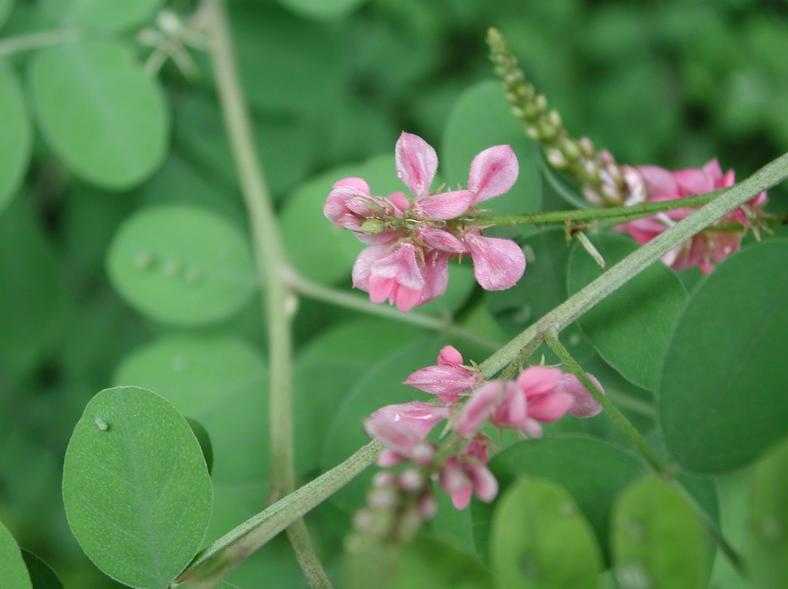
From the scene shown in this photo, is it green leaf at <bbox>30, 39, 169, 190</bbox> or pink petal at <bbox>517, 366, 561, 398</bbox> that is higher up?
green leaf at <bbox>30, 39, 169, 190</bbox>

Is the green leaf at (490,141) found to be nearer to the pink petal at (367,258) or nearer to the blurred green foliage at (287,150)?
the blurred green foliage at (287,150)

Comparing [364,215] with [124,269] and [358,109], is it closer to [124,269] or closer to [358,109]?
[124,269]

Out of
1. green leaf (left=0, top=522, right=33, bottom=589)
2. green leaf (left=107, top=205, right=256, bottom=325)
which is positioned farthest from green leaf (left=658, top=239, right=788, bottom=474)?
green leaf (left=107, top=205, right=256, bottom=325)

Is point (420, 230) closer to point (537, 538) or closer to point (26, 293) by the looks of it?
point (537, 538)

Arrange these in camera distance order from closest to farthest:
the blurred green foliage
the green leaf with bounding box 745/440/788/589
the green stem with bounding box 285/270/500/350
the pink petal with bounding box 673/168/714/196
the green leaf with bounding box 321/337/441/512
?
the green leaf with bounding box 745/440/788/589 < the pink petal with bounding box 673/168/714/196 < the green leaf with bounding box 321/337/441/512 < the green stem with bounding box 285/270/500/350 < the blurred green foliage

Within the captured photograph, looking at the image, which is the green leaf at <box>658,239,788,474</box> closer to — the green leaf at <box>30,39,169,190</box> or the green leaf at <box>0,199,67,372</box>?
the green leaf at <box>30,39,169,190</box>

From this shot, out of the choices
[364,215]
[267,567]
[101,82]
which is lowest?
[267,567]

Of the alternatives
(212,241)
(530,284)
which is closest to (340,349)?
(212,241)
